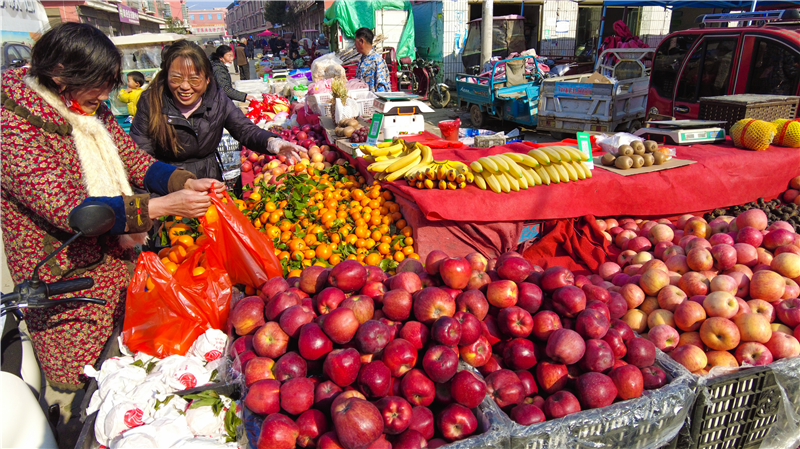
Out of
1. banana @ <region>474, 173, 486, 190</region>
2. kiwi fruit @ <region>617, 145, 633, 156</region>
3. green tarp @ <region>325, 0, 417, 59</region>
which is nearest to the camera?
banana @ <region>474, 173, 486, 190</region>

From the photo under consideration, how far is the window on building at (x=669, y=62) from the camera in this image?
729cm

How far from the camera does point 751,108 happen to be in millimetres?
5047

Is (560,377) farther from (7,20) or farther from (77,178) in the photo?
(7,20)

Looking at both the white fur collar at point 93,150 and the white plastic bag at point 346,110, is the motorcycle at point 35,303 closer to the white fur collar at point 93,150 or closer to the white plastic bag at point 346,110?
the white fur collar at point 93,150

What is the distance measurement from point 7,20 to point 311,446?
12.6 metres

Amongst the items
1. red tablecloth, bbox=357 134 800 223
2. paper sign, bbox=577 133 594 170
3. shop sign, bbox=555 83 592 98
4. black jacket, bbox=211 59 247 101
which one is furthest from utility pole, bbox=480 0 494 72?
paper sign, bbox=577 133 594 170

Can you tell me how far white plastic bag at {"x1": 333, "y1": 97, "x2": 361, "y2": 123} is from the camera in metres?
5.91

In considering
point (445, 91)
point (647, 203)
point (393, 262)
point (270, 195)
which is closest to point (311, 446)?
point (393, 262)

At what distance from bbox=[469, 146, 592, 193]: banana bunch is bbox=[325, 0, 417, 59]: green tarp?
17943 mm

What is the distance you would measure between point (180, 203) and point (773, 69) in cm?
812

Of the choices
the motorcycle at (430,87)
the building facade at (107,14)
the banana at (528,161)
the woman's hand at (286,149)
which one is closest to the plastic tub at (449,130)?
the banana at (528,161)

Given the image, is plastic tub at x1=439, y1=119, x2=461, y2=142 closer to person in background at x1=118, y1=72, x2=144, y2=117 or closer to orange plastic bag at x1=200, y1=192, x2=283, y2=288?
orange plastic bag at x1=200, y1=192, x2=283, y2=288

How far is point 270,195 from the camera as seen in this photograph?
14.0 ft

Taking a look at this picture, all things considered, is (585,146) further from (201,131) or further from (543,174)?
(201,131)
